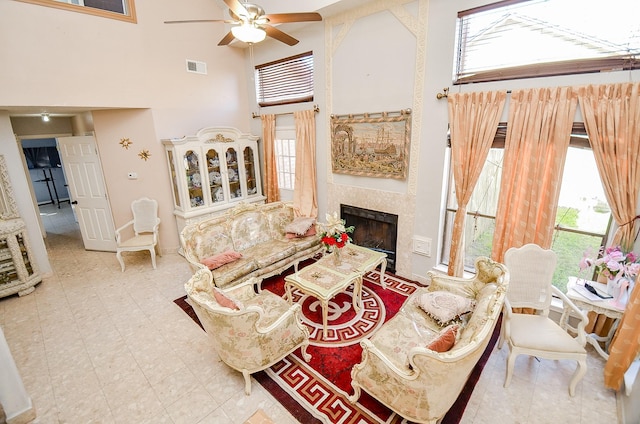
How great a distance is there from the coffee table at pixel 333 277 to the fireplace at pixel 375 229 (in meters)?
0.56

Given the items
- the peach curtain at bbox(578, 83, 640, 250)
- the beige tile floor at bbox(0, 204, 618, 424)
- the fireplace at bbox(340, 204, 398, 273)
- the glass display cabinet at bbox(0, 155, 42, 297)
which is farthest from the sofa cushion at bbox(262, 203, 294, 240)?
the peach curtain at bbox(578, 83, 640, 250)

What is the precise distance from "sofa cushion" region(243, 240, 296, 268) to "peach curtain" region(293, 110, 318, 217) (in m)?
0.89

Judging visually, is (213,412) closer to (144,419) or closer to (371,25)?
(144,419)

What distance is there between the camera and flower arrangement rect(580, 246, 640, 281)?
2.32 m

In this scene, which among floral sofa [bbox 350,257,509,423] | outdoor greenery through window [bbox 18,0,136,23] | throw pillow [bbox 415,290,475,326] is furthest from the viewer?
outdoor greenery through window [bbox 18,0,136,23]

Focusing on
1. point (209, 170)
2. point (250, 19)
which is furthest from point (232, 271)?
point (250, 19)

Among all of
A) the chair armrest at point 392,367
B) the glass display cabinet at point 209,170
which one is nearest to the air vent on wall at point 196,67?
the glass display cabinet at point 209,170

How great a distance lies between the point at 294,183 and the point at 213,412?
3.66m

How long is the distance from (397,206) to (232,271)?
2379 mm

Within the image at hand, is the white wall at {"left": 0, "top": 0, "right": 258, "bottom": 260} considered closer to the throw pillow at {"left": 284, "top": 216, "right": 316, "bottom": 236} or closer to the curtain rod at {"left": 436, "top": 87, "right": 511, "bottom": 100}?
the throw pillow at {"left": 284, "top": 216, "right": 316, "bottom": 236}

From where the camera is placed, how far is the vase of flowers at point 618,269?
7.62 feet

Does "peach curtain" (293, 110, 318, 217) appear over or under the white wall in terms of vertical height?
under

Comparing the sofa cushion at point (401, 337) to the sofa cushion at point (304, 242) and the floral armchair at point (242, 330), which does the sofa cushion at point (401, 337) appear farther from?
the sofa cushion at point (304, 242)

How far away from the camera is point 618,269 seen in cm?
233
